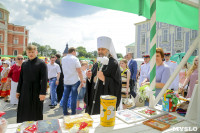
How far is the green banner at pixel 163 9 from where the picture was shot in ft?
6.26

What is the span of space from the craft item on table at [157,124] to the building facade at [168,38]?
80.7 ft

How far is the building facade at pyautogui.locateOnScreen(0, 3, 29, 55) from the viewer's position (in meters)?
45.5

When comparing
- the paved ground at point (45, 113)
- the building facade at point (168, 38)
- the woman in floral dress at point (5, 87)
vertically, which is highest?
the building facade at point (168, 38)

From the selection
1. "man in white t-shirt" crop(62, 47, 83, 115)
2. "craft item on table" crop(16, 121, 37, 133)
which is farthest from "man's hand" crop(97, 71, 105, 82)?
"man in white t-shirt" crop(62, 47, 83, 115)

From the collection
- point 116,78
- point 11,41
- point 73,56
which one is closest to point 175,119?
point 116,78

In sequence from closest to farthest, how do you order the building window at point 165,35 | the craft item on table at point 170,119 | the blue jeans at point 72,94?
the craft item on table at point 170,119 → the blue jeans at point 72,94 → the building window at point 165,35

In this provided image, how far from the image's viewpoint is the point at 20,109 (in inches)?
110

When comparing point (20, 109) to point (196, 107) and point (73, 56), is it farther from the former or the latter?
point (196, 107)

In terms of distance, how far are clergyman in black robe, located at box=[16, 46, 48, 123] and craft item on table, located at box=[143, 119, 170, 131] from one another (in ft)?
7.31

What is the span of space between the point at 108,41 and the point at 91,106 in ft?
4.14

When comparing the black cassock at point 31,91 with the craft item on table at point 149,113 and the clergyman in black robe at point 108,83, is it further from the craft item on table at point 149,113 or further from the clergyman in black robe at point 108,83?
the craft item on table at point 149,113

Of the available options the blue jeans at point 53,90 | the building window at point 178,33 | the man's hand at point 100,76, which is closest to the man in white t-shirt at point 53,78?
the blue jeans at point 53,90

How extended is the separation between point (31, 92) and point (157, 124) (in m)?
2.50

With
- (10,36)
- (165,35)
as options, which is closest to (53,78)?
(165,35)
